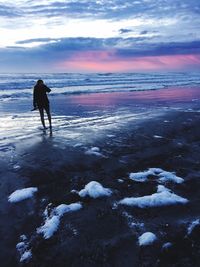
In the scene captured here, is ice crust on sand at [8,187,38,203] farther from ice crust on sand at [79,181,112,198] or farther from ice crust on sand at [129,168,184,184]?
ice crust on sand at [129,168,184,184]

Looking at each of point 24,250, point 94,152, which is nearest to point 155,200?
point 24,250

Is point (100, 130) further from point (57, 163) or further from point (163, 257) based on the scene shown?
point (163, 257)

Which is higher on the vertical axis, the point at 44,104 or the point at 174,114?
the point at 44,104

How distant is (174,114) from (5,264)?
1337 cm

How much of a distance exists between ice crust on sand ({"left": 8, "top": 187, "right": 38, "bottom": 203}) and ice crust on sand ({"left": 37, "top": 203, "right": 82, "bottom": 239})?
0.86 meters

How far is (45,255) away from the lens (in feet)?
14.9

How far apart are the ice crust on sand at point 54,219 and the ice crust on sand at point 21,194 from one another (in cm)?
86

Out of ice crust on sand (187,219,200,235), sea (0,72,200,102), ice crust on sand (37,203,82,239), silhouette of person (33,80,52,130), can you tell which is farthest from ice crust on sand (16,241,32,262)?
sea (0,72,200,102)

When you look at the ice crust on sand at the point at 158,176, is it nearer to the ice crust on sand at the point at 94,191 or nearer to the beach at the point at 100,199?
the beach at the point at 100,199

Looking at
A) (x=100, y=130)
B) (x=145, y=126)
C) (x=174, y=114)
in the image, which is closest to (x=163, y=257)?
(x=100, y=130)

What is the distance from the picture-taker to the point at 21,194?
21.1 ft

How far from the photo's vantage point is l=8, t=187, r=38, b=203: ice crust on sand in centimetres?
625

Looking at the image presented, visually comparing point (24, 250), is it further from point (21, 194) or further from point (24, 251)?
point (21, 194)

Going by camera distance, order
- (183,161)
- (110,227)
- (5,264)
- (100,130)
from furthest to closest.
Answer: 1. (100,130)
2. (183,161)
3. (110,227)
4. (5,264)
